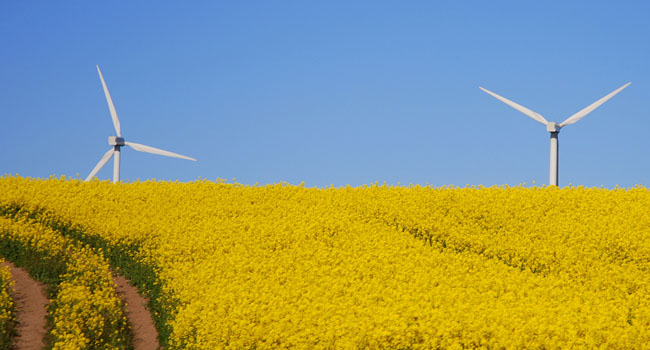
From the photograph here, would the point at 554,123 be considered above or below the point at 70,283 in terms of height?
above

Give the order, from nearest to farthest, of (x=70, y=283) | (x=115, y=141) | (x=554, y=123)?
(x=70, y=283) < (x=554, y=123) < (x=115, y=141)

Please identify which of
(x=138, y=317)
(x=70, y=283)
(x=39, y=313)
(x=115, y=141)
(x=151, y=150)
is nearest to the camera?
(x=39, y=313)

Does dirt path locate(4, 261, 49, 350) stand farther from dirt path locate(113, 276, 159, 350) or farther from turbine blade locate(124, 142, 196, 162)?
turbine blade locate(124, 142, 196, 162)

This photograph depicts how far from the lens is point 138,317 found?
23656 millimetres

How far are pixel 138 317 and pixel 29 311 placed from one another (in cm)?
337

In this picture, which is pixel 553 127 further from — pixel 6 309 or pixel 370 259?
pixel 6 309

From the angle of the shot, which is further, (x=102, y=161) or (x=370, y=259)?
(x=102, y=161)

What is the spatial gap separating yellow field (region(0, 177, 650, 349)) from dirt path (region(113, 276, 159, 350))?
0.45 metres

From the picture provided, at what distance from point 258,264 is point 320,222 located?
233 inches

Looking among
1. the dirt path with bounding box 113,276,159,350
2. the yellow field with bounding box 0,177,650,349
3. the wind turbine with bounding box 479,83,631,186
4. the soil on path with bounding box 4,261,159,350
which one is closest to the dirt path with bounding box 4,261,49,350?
the soil on path with bounding box 4,261,159,350

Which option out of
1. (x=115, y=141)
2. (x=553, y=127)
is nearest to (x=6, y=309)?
(x=115, y=141)

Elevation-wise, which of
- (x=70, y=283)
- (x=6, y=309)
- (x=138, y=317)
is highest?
(x=70, y=283)

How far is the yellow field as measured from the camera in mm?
16891

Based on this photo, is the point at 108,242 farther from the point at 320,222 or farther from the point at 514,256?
the point at 514,256
